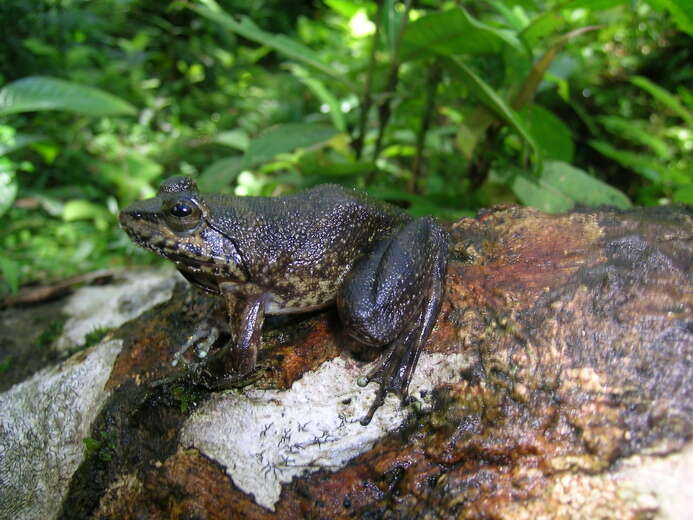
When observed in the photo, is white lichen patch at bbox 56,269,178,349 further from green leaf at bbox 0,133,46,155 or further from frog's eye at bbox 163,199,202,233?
green leaf at bbox 0,133,46,155

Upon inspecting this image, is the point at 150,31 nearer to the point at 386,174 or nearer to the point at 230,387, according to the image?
the point at 386,174

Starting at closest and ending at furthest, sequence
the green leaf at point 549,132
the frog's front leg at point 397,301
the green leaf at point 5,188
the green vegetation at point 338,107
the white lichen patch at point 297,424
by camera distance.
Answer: the white lichen patch at point 297,424
the frog's front leg at point 397,301
the green vegetation at point 338,107
the green leaf at point 549,132
the green leaf at point 5,188

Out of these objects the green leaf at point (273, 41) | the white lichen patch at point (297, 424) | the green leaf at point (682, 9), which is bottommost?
the white lichen patch at point (297, 424)

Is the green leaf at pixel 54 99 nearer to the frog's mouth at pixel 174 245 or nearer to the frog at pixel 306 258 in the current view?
the frog at pixel 306 258

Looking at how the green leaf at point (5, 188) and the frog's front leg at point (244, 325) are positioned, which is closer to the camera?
the frog's front leg at point (244, 325)

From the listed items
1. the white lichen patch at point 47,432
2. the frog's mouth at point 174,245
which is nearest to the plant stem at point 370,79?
the frog's mouth at point 174,245

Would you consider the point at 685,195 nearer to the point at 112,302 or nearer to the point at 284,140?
the point at 284,140

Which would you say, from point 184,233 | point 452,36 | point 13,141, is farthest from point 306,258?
point 13,141
